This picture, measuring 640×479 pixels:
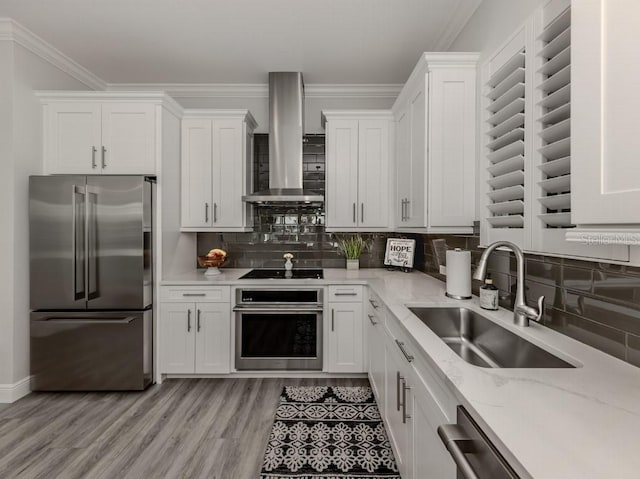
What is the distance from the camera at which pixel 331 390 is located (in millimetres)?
2867

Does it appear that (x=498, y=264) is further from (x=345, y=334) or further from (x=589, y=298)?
(x=345, y=334)

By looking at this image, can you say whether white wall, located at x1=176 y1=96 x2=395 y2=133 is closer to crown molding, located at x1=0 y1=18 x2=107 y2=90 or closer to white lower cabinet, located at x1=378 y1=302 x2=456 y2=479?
crown molding, located at x1=0 y1=18 x2=107 y2=90

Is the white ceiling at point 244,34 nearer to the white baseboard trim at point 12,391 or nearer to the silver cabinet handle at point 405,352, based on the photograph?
the silver cabinet handle at point 405,352

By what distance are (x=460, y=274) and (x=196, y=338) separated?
2224 millimetres

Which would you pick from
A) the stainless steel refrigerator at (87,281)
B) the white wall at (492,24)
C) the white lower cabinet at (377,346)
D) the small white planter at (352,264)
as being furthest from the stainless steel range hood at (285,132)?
the white wall at (492,24)

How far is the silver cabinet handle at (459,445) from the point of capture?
2.72 ft

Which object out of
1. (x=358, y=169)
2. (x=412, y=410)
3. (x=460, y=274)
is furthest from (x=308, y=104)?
(x=412, y=410)

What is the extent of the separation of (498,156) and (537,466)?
1.48 metres


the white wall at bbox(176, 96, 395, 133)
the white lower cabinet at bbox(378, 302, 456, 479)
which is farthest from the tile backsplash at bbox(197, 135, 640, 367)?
the white lower cabinet at bbox(378, 302, 456, 479)

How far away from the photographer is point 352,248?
369 centimetres

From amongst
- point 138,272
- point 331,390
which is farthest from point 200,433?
point 138,272

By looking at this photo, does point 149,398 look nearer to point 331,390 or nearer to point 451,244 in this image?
point 331,390

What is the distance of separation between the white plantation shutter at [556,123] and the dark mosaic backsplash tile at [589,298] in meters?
0.23

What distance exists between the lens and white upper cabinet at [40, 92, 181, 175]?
9.71 ft
